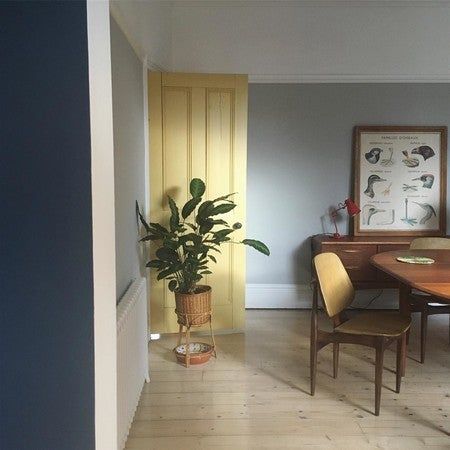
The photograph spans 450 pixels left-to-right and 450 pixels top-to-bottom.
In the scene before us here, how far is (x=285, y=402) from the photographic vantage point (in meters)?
2.89

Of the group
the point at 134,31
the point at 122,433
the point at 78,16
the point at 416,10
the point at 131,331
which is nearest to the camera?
the point at 78,16

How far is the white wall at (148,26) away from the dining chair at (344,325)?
175cm

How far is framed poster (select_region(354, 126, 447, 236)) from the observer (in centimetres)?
460

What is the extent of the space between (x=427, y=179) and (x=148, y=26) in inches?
114

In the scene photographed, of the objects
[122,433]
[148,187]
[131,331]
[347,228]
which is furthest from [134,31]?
[347,228]

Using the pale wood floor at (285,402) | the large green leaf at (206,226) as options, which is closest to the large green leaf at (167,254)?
the large green leaf at (206,226)

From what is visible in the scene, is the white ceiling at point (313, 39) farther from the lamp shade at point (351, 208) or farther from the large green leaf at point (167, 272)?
the large green leaf at point (167, 272)

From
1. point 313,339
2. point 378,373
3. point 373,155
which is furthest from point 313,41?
point 378,373

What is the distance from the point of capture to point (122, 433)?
2.31 meters

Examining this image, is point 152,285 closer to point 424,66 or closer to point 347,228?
point 347,228

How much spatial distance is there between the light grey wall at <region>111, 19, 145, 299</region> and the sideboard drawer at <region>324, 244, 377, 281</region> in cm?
189

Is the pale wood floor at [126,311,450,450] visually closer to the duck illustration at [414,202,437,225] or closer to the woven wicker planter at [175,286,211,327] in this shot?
the woven wicker planter at [175,286,211,327]

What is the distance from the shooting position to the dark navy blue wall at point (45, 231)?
1160 millimetres

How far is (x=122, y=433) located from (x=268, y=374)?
1256 millimetres
